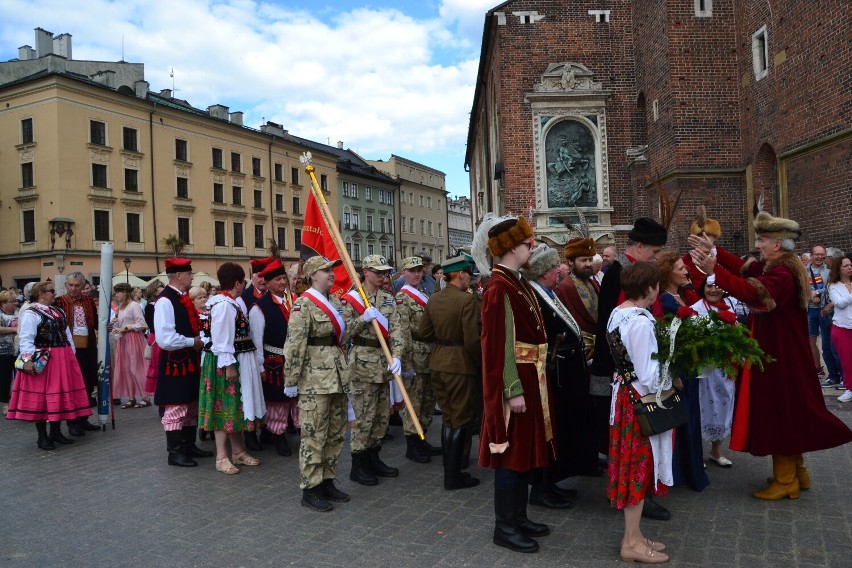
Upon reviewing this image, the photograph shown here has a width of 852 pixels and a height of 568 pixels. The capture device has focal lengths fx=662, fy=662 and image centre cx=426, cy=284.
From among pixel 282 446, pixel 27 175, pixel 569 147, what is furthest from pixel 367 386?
pixel 27 175

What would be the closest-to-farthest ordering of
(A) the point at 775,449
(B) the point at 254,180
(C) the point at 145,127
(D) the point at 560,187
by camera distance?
(A) the point at 775,449, (D) the point at 560,187, (C) the point at 145,127, (B) the point at 254,180

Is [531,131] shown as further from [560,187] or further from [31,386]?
[31,386]

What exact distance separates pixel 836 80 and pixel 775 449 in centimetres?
994

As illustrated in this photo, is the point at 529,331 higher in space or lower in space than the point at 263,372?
higher

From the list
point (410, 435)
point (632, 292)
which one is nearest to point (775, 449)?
point (632, 292)

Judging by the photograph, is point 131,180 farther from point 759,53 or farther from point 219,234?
point 759,53

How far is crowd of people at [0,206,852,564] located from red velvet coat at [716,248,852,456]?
11 mm

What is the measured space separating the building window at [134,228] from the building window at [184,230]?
2.76 metres

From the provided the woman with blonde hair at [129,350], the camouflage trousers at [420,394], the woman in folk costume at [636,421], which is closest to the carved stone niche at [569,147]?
the woman with blonde hair at [129,350]

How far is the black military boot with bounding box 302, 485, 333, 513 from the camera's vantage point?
5148mm

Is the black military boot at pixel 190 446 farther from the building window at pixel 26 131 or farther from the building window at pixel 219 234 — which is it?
the building window at pixel 219 234

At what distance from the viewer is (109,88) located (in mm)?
36406

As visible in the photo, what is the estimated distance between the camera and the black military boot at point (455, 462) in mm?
5641

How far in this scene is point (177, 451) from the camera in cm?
680
